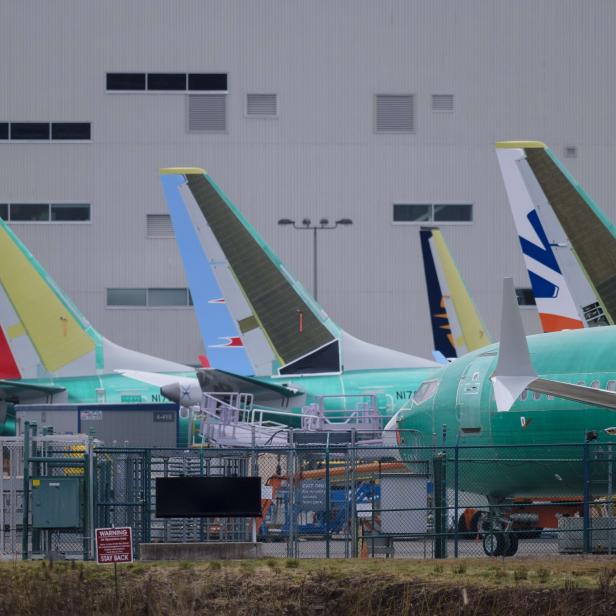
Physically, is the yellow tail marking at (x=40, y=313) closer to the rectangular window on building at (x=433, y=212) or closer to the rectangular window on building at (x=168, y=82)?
the rectangular window on building at (x=168, y=82)

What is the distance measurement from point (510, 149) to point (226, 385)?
12.2m

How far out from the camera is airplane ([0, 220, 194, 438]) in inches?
1875

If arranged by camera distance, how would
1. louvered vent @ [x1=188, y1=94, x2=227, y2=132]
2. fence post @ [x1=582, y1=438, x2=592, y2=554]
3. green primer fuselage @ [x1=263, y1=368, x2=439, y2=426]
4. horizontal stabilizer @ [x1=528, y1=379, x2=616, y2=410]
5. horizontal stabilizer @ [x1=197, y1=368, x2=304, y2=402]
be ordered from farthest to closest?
louvered vent @ [x1=188, y1=94, x2=227, y2=132] < green primer fuselage @ [x1=263, y1=368, x2=439, y2=426] < horizontal stabilizer @ [x1=197, y1=368, x2=304, y2=402] < fence post @ [x1=582, y1=438, x2=592, y2=554] < horizontal stabilizer @ [x1=528, y1=379, x2=616, y2=410]

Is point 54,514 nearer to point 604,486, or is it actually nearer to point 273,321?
point 604,486

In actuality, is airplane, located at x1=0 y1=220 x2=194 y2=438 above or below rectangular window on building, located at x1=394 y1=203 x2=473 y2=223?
below

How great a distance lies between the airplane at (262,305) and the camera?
46.1m

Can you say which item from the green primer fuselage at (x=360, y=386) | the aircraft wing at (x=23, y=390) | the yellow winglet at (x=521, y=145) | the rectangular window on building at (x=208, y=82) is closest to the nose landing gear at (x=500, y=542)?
the yellow winglet at (x=521, y=145)

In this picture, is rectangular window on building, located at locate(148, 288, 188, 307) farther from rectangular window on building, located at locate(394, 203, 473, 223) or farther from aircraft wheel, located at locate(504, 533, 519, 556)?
aircraft wheel, located at locate(504, 533, 519, 556)

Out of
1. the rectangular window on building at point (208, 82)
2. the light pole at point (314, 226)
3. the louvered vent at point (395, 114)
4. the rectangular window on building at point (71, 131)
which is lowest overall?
the light pole at point (314, 226)

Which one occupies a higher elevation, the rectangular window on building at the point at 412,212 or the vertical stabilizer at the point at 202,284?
the rectangular window on building at the point at 412,212

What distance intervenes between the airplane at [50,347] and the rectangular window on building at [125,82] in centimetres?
2185

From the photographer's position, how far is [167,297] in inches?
2687

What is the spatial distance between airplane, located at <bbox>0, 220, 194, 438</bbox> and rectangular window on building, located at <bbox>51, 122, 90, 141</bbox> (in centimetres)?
2110

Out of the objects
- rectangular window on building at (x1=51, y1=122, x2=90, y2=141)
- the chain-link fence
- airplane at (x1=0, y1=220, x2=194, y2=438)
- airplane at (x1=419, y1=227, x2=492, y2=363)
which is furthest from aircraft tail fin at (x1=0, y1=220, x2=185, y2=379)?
rectangular window on building at (x1=51, y1=122, x2=90, y2=141)
